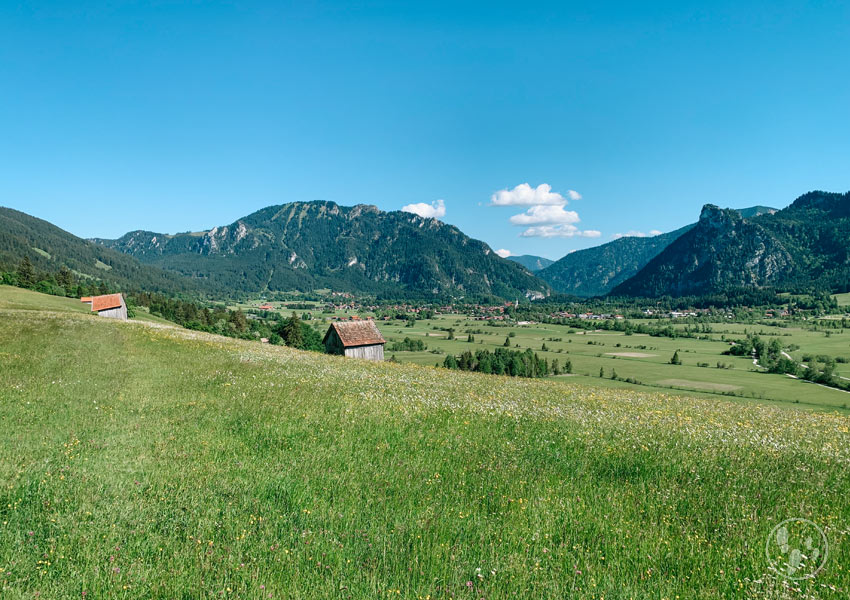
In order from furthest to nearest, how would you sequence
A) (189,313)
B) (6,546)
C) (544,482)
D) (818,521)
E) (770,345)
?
(770,345)
(189,313)
(544,482)
(818,521)
(6,546)

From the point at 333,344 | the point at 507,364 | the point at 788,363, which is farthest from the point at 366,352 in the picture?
the point at 788,363

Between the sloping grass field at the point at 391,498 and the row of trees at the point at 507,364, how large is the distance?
80591 mm

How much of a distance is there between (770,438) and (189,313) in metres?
115

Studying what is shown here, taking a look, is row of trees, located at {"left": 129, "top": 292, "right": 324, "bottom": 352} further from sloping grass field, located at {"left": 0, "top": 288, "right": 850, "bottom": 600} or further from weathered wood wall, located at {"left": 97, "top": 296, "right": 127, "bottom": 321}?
sloping grass field, located at {"left": 0, "top": 288, "right": 850, "bottom": 600}

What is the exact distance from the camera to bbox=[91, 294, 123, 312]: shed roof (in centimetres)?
6219

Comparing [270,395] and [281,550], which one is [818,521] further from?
[270,395]

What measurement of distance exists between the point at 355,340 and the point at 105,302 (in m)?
43.6

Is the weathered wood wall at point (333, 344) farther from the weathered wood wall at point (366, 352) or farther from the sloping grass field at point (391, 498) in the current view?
the sloping grass field at point (391, 498)

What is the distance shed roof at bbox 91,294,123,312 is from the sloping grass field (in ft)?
192

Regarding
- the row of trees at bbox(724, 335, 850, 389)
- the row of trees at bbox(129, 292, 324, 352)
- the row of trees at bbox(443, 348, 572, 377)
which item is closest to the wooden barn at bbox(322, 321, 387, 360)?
the row of trees at bbox(129, 292, 324, 352)

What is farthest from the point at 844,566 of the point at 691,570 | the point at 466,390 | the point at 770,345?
the point at 770,345

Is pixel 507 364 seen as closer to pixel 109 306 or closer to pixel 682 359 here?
pixel 682 359

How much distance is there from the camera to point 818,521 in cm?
716

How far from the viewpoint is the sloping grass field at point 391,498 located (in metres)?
5.31
